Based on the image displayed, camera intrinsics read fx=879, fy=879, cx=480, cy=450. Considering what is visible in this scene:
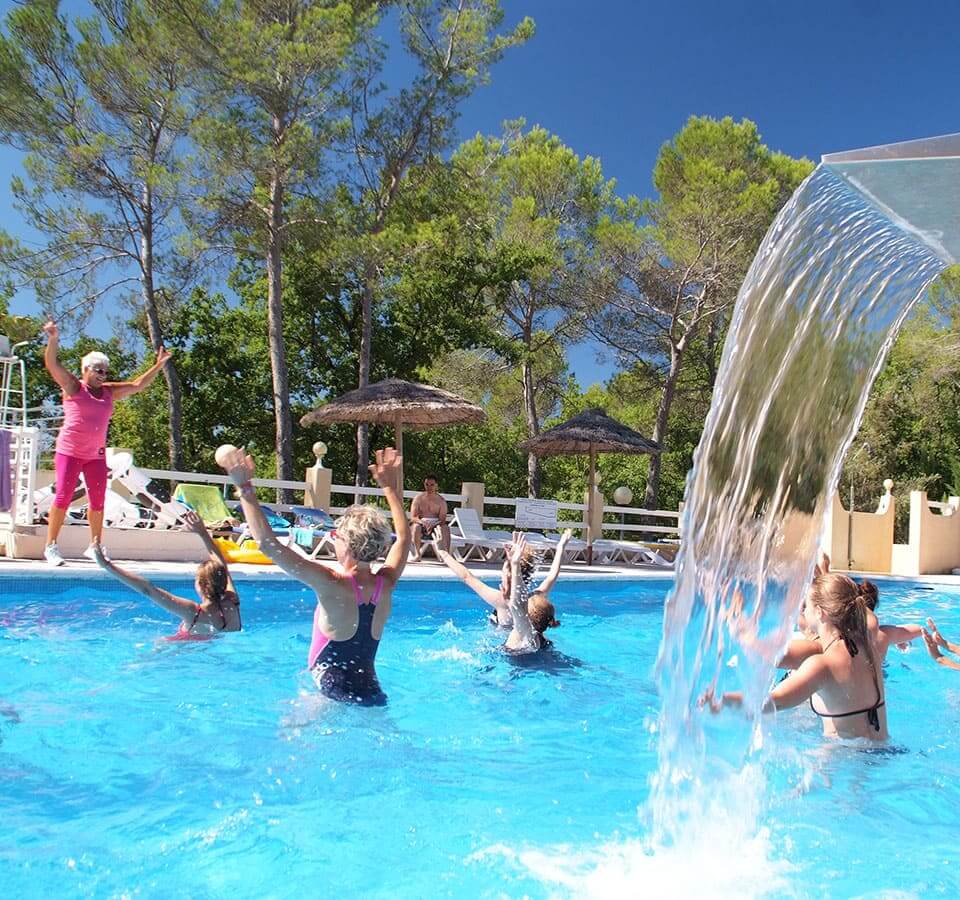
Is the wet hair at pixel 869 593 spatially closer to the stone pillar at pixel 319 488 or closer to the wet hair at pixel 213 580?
the wet hair at pixel 213 580

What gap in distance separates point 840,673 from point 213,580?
349 cm

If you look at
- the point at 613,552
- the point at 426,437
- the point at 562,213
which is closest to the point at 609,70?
the point at 562,213

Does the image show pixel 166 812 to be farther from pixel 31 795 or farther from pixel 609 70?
pixel 609 70

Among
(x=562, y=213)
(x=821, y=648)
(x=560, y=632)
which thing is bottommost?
(x=560, y=632)

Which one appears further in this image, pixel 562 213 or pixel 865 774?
pixel 562 213

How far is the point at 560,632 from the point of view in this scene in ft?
25.2

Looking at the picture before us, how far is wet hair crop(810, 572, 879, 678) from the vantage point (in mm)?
3400

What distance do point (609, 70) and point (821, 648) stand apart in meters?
28.8

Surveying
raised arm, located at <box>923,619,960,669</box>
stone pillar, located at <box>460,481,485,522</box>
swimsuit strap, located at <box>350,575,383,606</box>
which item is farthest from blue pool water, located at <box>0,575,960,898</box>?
stone pillar, located at <box>460,481,485,522</box>

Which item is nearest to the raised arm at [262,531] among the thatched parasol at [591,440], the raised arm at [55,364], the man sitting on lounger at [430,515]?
the raised arm at [55,364]

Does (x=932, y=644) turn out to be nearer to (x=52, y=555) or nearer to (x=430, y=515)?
(x=52, y=555)

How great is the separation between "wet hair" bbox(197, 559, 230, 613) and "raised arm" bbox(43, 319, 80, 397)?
199 centimetres

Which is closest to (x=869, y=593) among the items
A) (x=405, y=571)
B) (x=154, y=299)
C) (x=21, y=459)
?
(x=405, y=571)

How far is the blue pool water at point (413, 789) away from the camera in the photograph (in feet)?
9.00
